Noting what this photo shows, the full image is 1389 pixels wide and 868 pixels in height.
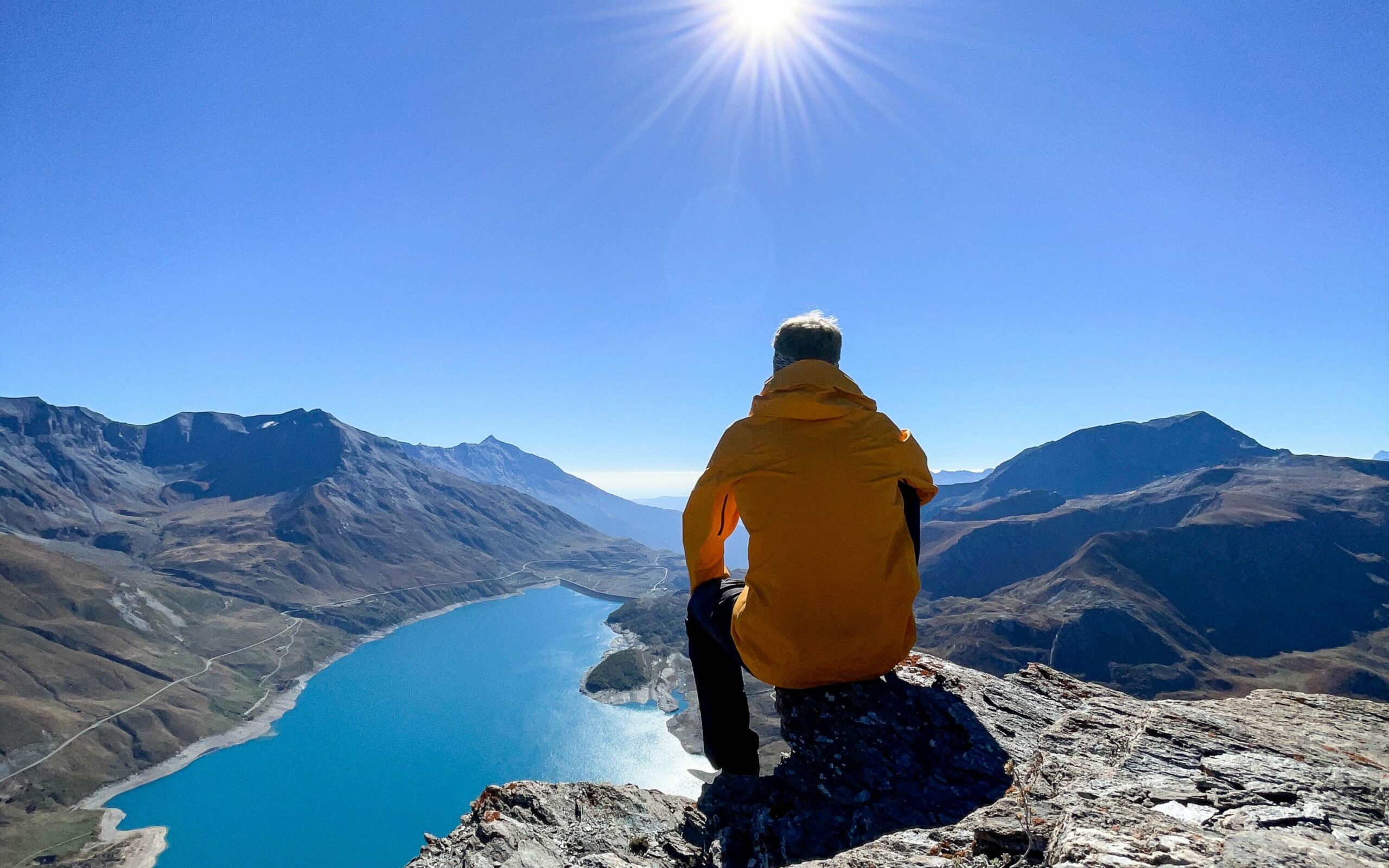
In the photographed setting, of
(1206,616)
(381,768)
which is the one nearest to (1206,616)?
(1206,616)

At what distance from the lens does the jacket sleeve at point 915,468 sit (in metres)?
5.13

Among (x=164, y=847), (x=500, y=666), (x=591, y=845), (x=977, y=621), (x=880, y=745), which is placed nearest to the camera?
(x=880, y=745)

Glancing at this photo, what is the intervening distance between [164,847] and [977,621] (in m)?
191

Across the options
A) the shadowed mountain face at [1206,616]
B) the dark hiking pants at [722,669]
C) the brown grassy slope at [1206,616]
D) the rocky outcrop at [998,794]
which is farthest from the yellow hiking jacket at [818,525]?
the brown grassy slope at [1206,616]

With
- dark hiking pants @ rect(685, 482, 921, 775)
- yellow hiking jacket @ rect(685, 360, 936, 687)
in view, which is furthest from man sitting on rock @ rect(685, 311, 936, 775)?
dark hiking pants @ rect(685, 482, 921, 775)

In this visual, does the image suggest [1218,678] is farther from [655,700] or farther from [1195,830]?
[1195,830]

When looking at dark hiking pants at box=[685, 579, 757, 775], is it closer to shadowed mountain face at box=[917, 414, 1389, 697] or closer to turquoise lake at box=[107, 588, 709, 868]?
turquoise lake at box=[107, 588, 709, 868]

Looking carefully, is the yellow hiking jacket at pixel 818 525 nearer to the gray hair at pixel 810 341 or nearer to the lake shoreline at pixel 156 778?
the gray hair at pixel 810 341

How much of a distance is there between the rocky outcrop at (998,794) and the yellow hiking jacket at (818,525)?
34.7 inches

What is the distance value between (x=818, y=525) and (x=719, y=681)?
2.40 metres

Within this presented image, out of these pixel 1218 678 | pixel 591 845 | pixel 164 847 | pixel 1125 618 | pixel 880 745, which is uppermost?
pixel 880 745

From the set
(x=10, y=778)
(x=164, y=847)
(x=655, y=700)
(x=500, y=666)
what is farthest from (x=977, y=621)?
(x=10, y=778)

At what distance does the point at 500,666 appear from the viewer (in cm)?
19512

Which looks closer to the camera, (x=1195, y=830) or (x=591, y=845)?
(x=1195, y=830)
